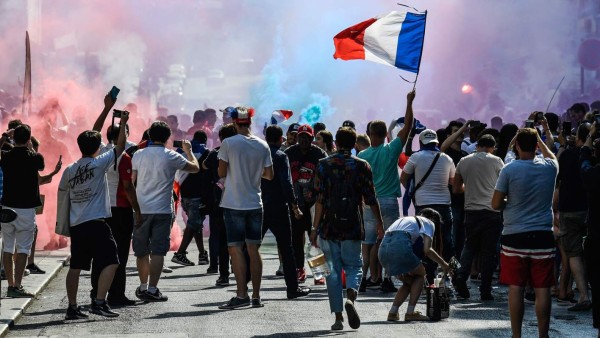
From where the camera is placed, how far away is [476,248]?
13359 millimetres

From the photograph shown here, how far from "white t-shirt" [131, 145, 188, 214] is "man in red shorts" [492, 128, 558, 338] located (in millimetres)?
3418

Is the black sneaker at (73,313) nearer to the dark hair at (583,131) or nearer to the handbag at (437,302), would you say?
the handbag at (437,302)

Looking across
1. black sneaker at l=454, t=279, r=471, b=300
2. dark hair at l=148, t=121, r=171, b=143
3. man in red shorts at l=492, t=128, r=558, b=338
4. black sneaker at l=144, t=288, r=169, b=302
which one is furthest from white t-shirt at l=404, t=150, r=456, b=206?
man in red shorts at l=492, t=128, r=558, b=338

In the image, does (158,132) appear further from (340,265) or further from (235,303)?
(340,265)

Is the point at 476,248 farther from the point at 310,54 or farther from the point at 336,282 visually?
the point at 310,54

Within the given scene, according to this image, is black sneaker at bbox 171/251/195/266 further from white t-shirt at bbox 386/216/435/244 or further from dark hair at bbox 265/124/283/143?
white t-shirt at bbox 386/216/435/244

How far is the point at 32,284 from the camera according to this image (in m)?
13.3

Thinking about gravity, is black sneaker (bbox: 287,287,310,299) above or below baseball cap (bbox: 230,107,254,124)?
below

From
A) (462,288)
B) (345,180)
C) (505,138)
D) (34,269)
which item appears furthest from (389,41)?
(34,269)

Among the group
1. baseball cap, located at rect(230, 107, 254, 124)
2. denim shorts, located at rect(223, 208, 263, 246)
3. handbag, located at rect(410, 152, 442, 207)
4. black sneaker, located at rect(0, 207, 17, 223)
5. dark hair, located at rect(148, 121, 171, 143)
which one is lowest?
denim shorts, located at rect(223, 208, 263, 246)

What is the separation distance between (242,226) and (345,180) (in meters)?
1.50

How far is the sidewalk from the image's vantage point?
11.0 m

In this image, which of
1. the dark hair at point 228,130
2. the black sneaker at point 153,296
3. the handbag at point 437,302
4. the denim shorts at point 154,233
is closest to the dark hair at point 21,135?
the denim shorts at point 154,233

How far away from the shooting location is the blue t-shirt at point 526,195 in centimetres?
981
